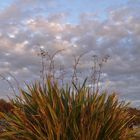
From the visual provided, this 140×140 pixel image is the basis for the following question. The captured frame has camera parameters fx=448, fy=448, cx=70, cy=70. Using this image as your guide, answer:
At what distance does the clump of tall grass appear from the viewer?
10.4 meters

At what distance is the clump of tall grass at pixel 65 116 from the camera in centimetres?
1040

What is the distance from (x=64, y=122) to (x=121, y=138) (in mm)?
1540

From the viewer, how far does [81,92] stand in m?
11.0

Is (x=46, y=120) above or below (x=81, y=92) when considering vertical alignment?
below

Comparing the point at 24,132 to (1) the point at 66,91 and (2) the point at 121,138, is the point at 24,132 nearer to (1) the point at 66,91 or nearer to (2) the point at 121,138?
(1) the point at 66,91

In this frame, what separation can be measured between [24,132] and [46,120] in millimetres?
688

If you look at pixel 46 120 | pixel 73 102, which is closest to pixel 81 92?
pixel 73 102

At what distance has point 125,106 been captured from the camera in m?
11.4

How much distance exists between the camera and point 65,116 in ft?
34.4

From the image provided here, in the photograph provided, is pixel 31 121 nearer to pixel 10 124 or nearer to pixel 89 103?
pixel 10 124

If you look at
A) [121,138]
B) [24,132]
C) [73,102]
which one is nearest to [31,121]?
[24,132]

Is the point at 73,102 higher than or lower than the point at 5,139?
higher

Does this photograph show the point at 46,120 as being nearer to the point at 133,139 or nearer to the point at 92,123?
the point at 92,123

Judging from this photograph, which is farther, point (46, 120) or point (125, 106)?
point (125, 106)
